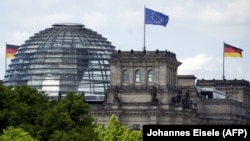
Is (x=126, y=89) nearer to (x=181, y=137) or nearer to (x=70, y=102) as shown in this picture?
(x=70, y=102)

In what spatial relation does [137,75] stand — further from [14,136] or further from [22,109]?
[14,136]

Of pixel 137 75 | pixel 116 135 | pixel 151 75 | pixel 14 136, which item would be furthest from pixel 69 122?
pixel 151 75

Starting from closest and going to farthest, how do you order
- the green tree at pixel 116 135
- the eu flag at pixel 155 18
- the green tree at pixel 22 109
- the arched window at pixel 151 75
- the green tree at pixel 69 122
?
the green tree at pixel 22 109, the green tree at pixel 69 122, the green tree at pixel 116 135, the eu flag at pixel 155 18, the arched window at pixel 151 75

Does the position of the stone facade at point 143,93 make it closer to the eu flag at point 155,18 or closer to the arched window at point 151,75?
the arched window at point 151,75

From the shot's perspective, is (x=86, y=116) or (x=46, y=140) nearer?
(x=46, y=140)

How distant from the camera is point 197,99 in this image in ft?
645

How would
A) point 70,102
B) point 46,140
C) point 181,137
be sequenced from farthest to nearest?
point 70,102 < point 46,140 < point 181,137

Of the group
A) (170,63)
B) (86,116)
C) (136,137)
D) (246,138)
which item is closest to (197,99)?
(170,63)

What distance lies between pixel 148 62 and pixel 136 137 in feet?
177
